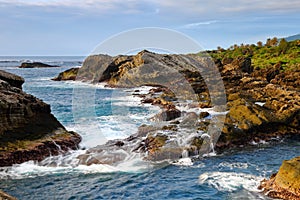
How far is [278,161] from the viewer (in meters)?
20.5

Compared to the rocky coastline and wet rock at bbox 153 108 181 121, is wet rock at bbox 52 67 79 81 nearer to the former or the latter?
the rocky coastline

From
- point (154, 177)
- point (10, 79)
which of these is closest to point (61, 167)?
point (154, 177)

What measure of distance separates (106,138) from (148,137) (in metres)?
4.00

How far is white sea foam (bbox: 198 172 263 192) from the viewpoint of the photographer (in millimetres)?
16203

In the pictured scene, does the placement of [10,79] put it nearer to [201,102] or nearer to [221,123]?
[221,123]

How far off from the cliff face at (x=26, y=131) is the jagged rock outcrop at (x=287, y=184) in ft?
44.6

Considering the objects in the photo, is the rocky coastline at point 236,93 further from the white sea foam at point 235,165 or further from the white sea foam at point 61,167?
the white sea foam at point 61,167

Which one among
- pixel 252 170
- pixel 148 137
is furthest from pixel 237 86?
pixel 252 170

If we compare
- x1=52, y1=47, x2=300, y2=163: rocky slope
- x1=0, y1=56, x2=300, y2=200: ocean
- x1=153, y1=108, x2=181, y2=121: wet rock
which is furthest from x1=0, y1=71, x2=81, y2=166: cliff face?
x1=153, y1=108, x2=181, y2=121: wet rock

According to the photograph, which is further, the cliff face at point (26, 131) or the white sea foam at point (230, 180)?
the cliff face at point (26, 131)

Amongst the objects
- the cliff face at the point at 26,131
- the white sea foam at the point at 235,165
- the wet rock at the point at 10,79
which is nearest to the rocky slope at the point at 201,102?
the white sea foam at the point at 235,165

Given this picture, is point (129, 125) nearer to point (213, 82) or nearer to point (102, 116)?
point (102, 116)

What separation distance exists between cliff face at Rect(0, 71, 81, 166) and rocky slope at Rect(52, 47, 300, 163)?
3.47 meters

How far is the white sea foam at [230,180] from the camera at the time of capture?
53.2 feet
